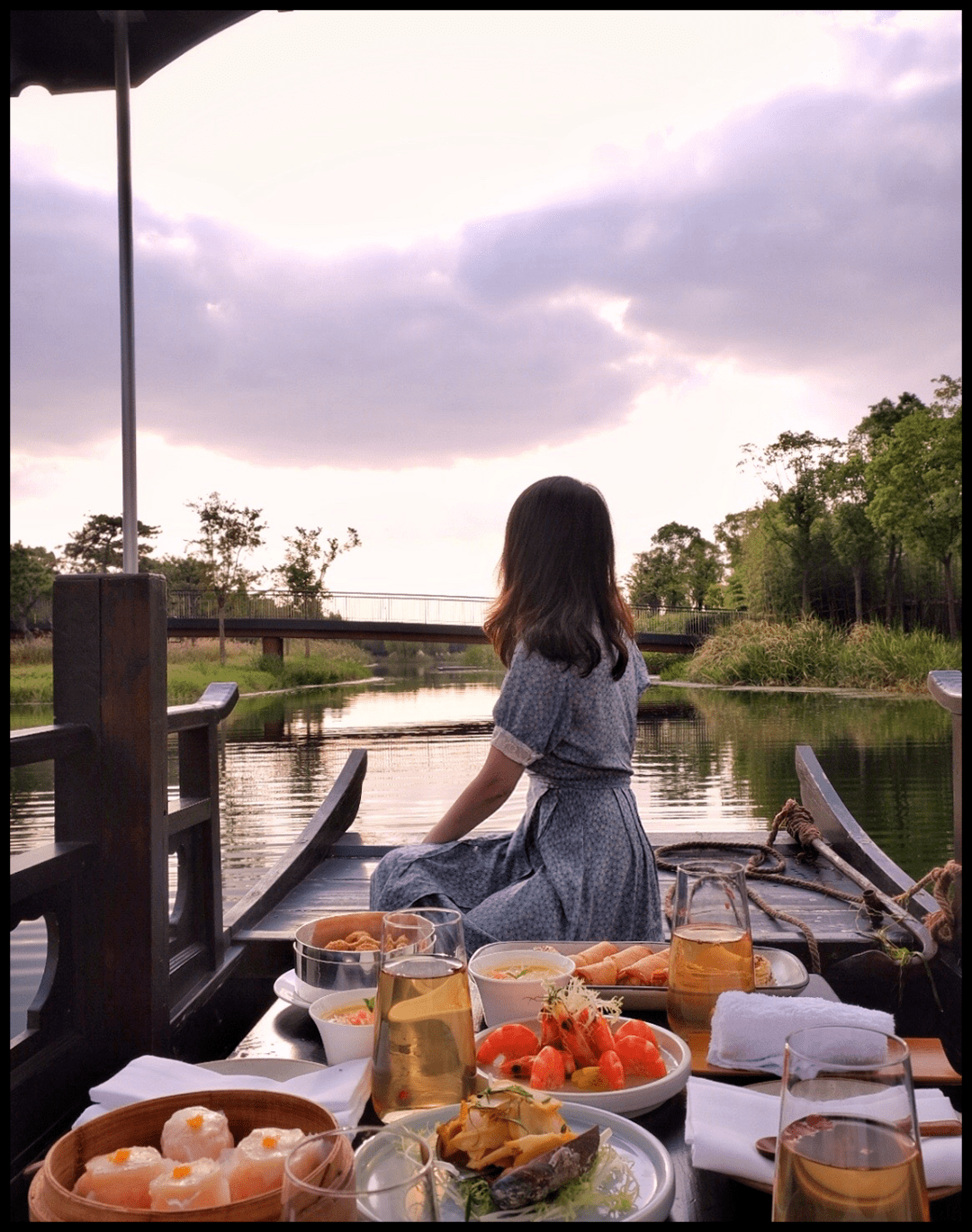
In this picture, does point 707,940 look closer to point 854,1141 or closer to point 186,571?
point 854,1141

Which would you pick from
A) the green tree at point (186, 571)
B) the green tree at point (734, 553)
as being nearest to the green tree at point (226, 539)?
the green tree at point (186, 571)

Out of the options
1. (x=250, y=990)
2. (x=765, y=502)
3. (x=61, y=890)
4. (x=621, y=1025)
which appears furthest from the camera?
(x=765, y=502)

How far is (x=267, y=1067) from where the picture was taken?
105cm

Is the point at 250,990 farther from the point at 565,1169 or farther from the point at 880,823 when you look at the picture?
the point at 880,823

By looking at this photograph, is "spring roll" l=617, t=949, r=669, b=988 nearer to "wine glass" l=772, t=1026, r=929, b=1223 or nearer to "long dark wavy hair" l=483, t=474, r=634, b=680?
"wine glass" l=772, t=1026, r=929, b=1223

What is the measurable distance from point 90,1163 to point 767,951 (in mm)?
956

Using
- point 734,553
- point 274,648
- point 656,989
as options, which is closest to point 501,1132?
point 656,989

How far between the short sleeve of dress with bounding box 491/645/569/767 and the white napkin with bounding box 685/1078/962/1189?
1.27 metres

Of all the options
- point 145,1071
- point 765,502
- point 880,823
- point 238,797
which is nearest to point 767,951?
point 145,1071

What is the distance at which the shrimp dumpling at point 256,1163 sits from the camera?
2.27 feet

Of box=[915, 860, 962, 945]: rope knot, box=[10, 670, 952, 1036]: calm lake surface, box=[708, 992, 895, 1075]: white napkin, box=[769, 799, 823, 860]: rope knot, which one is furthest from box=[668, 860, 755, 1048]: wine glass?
box=[769, 799, 823, 860]: rope knot

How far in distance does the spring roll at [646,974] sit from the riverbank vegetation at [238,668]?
2092cm

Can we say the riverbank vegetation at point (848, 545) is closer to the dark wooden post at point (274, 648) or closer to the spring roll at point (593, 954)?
the dark wooden post at point (274, 648)

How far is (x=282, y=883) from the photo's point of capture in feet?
11.0
